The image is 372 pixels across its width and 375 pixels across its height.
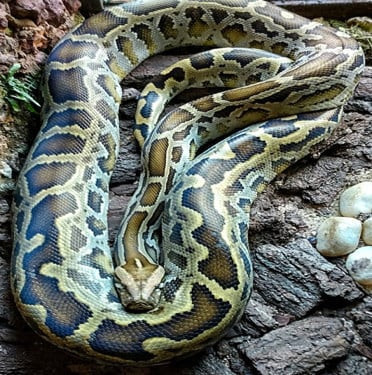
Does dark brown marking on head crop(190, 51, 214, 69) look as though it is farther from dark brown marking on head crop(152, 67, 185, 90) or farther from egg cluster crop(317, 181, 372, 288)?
egg cluster crop(317, 181, 372, 288)

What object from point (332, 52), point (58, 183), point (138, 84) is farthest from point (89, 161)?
point (332, 52)

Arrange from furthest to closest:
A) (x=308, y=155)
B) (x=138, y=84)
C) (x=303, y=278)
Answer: (x=138, y=84) < (x=308, y=155) < (x=303, y=278)

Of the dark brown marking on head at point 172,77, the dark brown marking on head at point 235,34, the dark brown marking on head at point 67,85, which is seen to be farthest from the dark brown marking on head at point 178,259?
the dark brown marking on head at point 235,34

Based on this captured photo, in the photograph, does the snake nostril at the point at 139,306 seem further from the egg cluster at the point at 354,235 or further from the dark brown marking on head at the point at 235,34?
the dark brown marking on head at the point at 235,34

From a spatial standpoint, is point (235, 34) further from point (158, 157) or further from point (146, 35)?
point (158, 157)

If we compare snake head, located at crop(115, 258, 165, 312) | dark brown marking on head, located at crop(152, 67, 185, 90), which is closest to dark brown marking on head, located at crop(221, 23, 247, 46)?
dark brown marking on head, located at crop(152, 67, 185, 90)

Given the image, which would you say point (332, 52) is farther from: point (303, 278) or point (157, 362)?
point (157, 362)

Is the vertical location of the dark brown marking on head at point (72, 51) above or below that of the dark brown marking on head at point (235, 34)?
above
